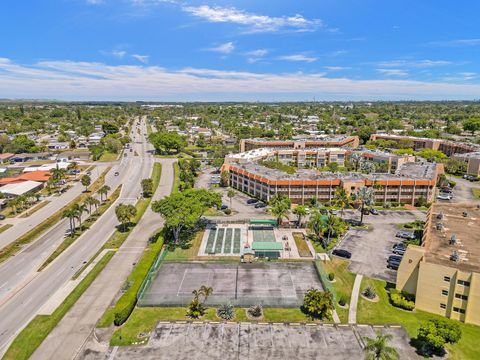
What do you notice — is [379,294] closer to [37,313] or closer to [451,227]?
[451,227]

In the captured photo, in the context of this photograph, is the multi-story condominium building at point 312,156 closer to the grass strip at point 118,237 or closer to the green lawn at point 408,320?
the grass strip at point 118,237

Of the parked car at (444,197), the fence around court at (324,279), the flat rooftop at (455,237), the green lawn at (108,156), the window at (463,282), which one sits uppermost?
the flat rooftop at (455,237)

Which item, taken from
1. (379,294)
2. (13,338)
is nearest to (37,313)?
(13,338)

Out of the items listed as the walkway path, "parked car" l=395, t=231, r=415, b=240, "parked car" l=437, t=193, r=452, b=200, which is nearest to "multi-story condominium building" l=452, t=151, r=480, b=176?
"parked car" l=437, t=193, r=452, b=200

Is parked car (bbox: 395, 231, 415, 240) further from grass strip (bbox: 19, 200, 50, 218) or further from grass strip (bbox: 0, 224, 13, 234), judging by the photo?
grass strip (bbox: 19, 200, 50, 218)

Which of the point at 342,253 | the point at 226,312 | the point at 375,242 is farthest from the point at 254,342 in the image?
the point at 375,242

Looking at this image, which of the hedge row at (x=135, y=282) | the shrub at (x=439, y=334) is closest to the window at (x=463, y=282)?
the shrub at (x=439, y=334)

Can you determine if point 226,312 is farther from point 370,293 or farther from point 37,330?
point 37,330
